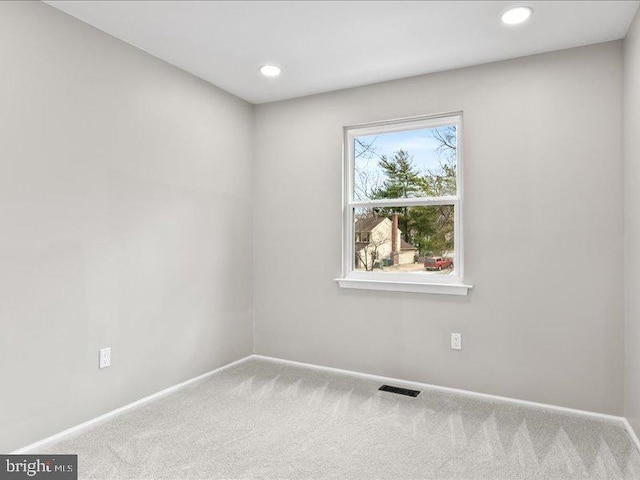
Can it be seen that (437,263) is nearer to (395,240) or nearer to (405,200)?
(395,240)

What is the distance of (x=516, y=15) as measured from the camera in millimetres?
2381

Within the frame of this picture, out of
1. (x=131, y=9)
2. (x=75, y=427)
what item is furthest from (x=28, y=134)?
(x=75, y=427)

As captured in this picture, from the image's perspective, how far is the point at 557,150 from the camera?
2.79 metres

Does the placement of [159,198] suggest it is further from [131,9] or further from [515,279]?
[515,279]

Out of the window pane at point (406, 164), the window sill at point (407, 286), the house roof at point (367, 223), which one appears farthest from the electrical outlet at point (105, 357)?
the window pane at point (406, 164)

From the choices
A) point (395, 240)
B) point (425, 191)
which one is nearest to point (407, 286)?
point (395, 240)

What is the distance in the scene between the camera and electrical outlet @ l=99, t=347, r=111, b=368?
2.59 meters

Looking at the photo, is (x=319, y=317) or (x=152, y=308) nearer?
(x=152, y=308)

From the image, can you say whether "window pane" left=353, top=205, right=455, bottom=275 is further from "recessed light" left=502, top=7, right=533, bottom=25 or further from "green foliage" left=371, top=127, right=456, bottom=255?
"recessed light" left=502, top=7, right=533, bottom=25

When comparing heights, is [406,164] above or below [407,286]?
above

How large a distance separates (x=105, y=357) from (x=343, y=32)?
249cm

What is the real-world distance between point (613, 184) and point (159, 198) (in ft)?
9.85

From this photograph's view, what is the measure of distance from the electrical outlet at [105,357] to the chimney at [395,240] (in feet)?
7.05

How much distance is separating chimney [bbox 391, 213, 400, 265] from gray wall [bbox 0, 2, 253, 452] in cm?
141
